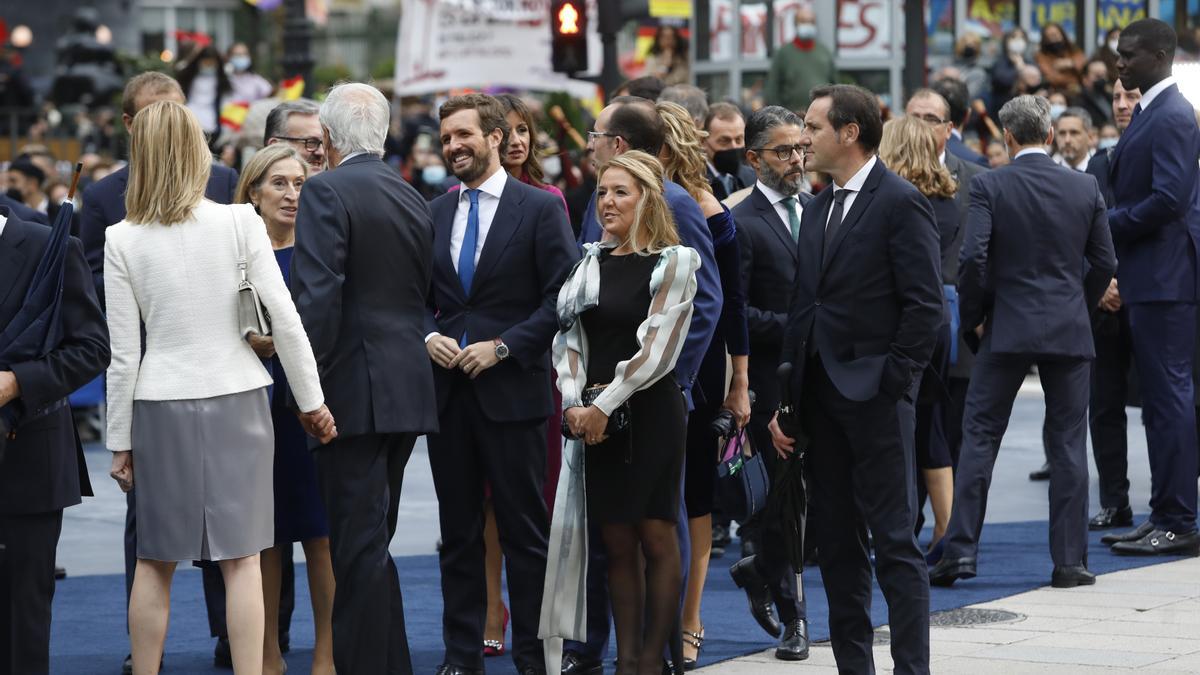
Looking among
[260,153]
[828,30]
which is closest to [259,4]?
[828,30]

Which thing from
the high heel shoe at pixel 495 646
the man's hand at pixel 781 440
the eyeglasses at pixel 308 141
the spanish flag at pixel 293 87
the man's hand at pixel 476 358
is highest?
the eyeglasses at pixel 308 141

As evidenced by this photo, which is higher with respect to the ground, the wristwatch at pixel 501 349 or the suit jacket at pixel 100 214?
the suit jacket at pixel 100 214

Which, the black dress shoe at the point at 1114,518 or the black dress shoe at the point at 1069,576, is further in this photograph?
the black dress shoe at the point at 1114,518

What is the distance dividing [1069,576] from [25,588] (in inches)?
197

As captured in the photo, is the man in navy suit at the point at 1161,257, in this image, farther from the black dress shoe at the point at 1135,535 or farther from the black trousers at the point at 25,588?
the black trousers at the point at 25,588

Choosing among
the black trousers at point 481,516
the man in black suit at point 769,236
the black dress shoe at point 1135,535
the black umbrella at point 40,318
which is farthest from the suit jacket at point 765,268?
the black umbrella at point 40,318

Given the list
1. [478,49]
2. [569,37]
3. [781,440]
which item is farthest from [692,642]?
[478,49]

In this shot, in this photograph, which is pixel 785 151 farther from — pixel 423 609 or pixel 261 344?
pixel 261 344

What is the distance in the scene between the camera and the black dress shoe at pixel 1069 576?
9.41 meters

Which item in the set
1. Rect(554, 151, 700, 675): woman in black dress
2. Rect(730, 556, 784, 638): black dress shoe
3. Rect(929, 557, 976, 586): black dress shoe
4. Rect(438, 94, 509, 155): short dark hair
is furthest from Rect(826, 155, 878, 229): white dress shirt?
Rect(929, 557, 976, 586): black dress shoe

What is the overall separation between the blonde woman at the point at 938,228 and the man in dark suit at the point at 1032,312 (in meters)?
0.26

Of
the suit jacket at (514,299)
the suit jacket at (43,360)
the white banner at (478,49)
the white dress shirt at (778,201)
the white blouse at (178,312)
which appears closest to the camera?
the suit jacket at (43,360)

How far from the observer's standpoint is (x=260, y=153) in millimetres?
7863

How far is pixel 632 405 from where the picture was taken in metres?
7.05
